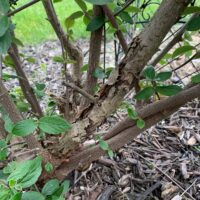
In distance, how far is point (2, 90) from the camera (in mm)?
824

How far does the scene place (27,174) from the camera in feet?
1.77

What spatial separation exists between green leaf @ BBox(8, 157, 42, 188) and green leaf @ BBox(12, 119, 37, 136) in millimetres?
112

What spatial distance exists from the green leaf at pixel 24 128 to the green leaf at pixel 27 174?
0.37 ft

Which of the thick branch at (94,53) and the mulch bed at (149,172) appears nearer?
the thick branch at (94,53)

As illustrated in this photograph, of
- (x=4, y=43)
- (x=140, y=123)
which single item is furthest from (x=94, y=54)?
(x=4, y=43)

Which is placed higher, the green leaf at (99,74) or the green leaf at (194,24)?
the green leaf at (99,74)

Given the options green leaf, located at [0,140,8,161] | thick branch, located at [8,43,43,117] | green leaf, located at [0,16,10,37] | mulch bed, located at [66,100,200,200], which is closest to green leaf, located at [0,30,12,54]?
green leaf, located at [0,16,10,37]

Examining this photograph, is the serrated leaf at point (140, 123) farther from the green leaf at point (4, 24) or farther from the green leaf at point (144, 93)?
the green leaf at point (4, 24)

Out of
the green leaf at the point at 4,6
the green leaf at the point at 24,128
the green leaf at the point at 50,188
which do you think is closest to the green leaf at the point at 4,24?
the green leaf at the point at 4,6

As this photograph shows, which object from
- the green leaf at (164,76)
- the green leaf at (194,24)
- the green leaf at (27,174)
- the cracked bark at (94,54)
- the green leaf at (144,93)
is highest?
the cracked bark at (94,54)

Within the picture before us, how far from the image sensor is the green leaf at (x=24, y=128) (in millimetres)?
665

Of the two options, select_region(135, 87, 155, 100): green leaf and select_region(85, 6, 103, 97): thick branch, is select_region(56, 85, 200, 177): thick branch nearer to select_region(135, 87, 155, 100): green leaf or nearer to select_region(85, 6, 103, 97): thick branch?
select_region(135, 87, 155, 100): green leaf

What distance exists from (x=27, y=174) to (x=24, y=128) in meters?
0.14

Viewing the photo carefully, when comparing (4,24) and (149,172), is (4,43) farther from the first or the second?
(149,172)
